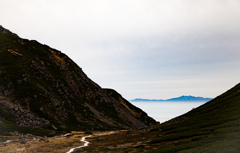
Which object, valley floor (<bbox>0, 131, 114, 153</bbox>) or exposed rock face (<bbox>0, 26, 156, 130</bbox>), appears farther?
exposed rock face (<bbox>0, 26, 156, 130</bbox>)

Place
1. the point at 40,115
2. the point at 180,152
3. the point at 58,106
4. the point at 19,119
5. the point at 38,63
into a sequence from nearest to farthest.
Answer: the point at 180,152 → the point at 19,119 → the point at 40,115 → the point at 58,106 → the point at 38,63

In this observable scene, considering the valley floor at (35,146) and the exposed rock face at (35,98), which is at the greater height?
the exposed rock face at (35,98)

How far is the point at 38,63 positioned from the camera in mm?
192625

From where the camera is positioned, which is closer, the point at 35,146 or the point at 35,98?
the point at 35,146

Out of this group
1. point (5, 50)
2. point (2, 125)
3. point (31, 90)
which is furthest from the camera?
point (5, 50)

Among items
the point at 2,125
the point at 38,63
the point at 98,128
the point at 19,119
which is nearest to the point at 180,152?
the point at 2,125

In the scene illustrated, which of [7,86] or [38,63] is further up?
[38,63]

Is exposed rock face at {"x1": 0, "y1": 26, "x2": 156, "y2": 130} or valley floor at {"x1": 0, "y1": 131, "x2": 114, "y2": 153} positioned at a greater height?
exposed rock face at {"x1": 0, "y1": 26, "x2": 156, "y2": 130}

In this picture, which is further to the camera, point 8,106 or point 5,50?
point 5,50

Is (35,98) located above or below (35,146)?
above

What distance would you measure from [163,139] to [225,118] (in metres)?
24.2

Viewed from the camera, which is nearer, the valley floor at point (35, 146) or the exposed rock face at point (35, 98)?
the valley floor at point (35, 146)

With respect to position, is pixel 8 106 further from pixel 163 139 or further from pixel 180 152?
pixel 180 152

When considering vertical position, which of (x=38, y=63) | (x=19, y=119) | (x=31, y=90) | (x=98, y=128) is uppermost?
(x=38, y=63)
